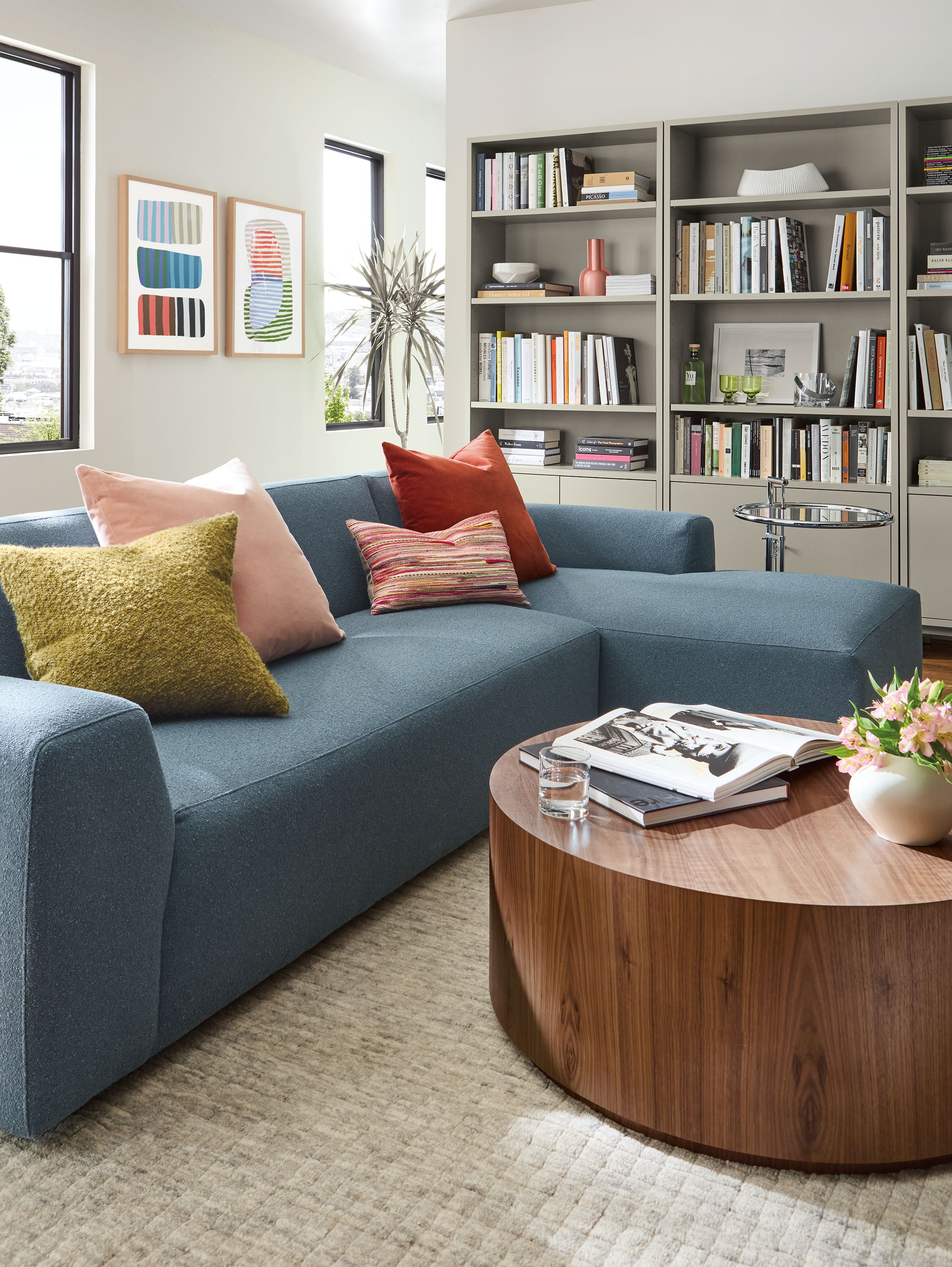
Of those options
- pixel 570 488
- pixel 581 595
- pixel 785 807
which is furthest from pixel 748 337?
pixel 785 807

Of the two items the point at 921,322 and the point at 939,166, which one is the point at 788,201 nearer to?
the point at 939,166

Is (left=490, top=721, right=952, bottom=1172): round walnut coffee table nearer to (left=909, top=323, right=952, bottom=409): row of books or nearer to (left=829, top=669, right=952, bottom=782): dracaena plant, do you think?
(left=829, top=669, right=952, bottom=782): dracaena plant

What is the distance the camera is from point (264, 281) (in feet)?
19.4

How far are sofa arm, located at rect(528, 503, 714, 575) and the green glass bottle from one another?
4.53 ft

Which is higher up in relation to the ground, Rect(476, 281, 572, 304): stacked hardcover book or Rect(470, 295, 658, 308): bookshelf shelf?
Rect(476, 281, 572, 304): stacked hardcover book

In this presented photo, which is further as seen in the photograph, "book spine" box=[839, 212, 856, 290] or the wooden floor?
"book spine" box=[839, 212, 856, 290]

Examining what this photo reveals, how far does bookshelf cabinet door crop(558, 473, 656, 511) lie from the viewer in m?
4.86

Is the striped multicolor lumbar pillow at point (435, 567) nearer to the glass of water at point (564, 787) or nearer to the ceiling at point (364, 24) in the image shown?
the glass of water at point (564, 787)

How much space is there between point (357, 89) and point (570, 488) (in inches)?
118

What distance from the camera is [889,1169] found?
1.47 metres

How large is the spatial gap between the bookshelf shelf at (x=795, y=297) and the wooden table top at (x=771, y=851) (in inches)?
119

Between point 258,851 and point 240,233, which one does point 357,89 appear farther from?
point 258,851

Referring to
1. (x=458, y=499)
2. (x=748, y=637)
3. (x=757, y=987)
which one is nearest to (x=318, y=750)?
(x=757, y=987)

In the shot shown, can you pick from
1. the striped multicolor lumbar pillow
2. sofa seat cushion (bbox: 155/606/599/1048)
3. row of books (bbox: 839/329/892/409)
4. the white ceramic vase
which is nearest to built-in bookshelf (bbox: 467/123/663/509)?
row of books (bbox: 839/329/892/409)
